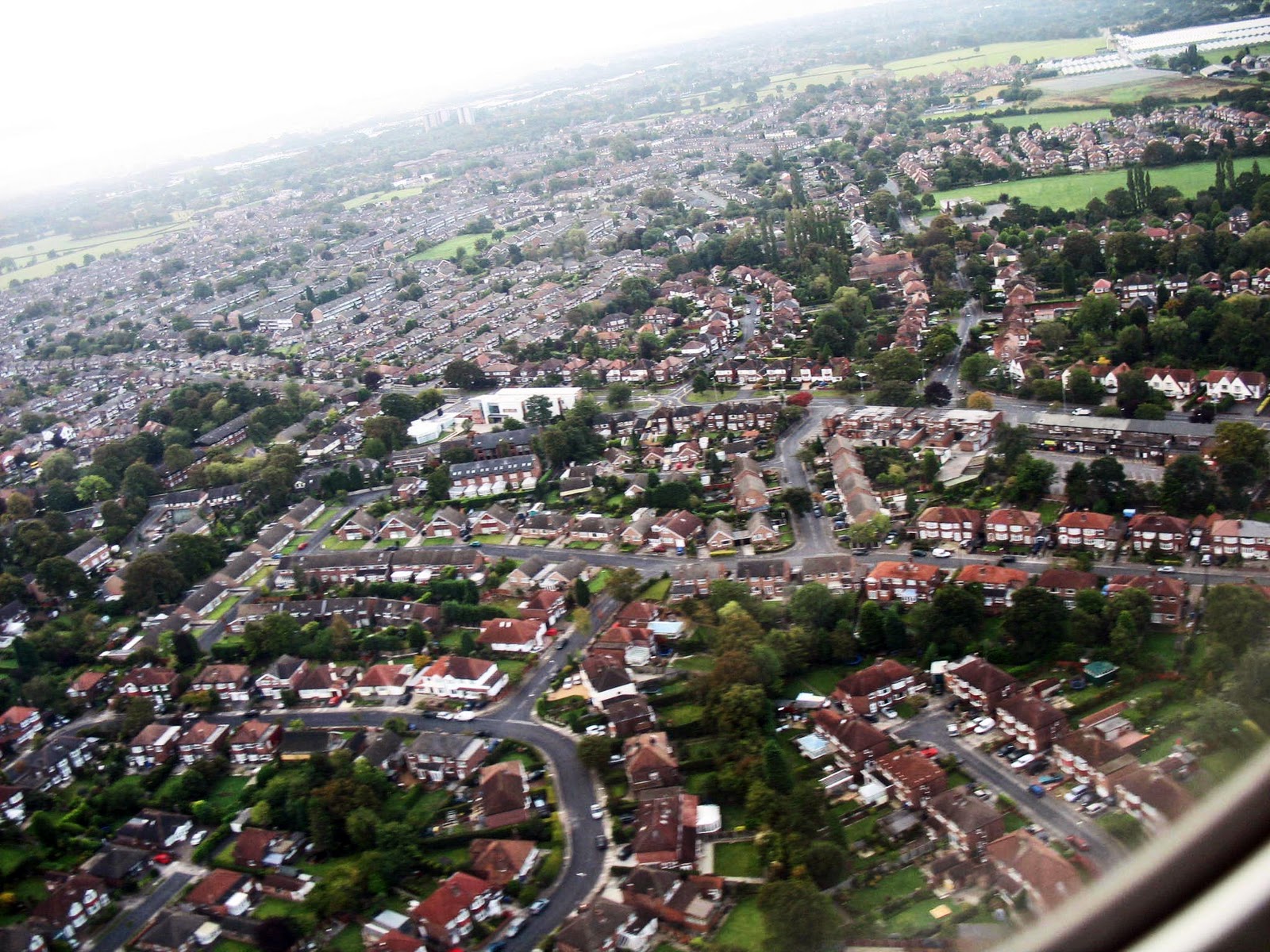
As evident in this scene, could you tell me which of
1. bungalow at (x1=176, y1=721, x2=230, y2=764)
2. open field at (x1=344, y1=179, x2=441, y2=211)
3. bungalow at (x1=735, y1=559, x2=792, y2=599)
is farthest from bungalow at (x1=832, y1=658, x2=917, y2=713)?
open field at (x1=344, y1=179, x2=441, y2=211)

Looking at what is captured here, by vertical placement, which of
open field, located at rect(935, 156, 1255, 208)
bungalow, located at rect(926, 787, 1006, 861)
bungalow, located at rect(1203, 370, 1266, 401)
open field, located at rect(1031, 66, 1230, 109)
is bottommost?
bungalow, located at rect(926, 787, 1006, 861)

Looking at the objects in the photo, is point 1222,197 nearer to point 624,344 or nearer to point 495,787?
point 624,344

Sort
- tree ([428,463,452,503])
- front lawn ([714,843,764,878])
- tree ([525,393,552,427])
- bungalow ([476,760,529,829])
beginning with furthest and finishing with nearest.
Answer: tree ([525,393,552,427]), tree ([428,463,452,503]), bungalow ([476,760,529,829]), front lawn ([714,843,764,878])

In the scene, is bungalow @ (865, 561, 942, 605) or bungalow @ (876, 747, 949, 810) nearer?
bungalow @ (876, 747, 949, 810)

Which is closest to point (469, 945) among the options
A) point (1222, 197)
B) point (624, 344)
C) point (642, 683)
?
point (642, 683)

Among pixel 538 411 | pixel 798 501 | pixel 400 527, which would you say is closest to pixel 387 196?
pixel 538 411

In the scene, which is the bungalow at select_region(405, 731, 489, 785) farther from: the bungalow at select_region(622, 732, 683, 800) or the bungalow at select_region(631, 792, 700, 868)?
the bungalow at select_region(631, 792, 700, 868)
